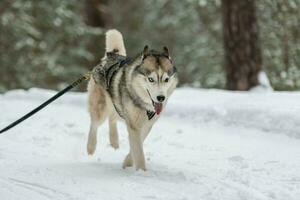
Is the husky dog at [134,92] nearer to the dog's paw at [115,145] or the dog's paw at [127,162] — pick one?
the dog's paw at [127,162]

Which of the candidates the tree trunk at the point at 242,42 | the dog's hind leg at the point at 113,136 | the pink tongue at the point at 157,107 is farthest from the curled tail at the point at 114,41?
the tree trunk at the point at 242,42

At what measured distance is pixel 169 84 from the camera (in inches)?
212

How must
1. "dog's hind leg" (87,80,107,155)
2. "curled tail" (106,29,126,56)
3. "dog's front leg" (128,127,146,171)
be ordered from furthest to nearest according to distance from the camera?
"curled tail" (106,29,126,56) < "dog's hind leg" (87,80,107,155) < "dog's front leg" (128,127,146,171)

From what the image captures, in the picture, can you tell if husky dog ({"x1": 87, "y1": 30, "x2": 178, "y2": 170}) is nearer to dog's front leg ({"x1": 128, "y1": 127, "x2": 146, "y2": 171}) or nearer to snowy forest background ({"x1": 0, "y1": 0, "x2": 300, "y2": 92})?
dog's front leg ({"x1": 128, "y1": 127, "x2": 146, "y2": 171})

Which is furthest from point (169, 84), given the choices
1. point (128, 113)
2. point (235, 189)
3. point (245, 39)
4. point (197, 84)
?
point (197, 84)

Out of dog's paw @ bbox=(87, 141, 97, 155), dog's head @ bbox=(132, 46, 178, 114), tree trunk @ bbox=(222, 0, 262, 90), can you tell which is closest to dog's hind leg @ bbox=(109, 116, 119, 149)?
dog's paw @ bbox=(87, 141, 97, 155)

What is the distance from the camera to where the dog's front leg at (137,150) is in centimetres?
563

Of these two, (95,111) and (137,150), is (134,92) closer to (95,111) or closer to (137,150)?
(137,150)

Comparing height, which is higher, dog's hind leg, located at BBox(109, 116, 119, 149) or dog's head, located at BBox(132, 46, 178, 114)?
dog's head, located at BBox(132, 46, 178, 114)

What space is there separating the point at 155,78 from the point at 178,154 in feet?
5.95

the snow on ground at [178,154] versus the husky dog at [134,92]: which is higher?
the husky dog at [134,92]

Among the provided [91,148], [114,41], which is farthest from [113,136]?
[114,41]

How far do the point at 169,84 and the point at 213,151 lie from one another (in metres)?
1.70

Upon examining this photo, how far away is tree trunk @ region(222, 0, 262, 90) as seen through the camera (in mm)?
10672
